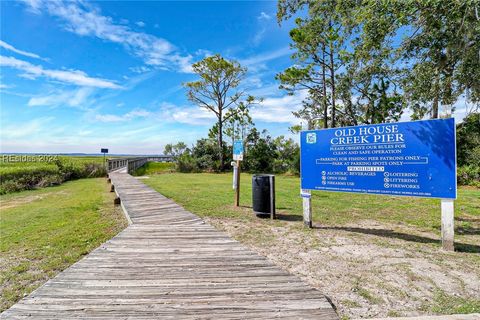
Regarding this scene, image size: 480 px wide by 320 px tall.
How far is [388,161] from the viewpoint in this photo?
462 cm

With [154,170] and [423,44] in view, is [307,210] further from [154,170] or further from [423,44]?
[154,170]

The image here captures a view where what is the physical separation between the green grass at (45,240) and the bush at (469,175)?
17.4m

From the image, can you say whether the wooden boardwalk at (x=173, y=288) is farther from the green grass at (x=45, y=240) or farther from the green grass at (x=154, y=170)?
the green grass at (x=154, y=170)

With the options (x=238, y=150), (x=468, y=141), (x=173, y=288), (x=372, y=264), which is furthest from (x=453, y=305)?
(x=468, y=141)

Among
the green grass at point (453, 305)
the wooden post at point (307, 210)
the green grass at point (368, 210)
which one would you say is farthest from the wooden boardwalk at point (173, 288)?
the green grass at point (368, 210)

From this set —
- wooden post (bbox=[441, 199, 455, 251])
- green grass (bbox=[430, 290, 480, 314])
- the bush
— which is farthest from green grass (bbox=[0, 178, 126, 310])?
the bush

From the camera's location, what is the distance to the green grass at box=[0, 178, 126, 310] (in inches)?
136

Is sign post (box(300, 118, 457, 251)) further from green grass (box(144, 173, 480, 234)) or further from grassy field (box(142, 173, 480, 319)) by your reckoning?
green grass (box(144, 173, 480, 234))

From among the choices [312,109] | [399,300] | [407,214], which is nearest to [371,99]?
[312,109]

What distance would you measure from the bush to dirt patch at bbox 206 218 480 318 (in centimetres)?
1269

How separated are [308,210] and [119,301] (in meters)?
4.05

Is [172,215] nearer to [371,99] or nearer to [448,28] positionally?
[448,28]

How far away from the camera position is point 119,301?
8.00ft

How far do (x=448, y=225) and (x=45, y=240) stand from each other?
7134 millimetres
